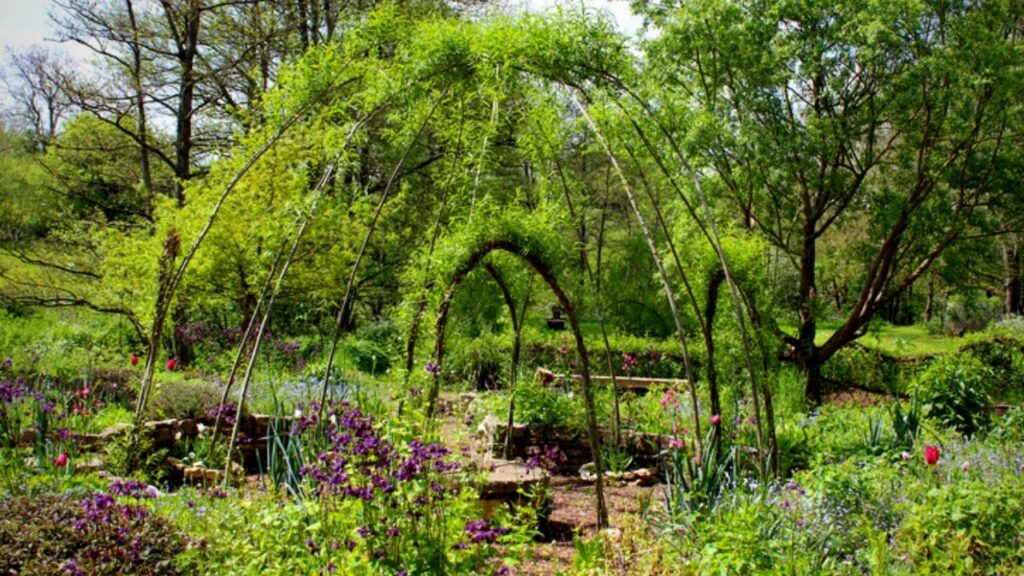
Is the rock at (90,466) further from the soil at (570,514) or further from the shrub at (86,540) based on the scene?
the soil at (570,514)

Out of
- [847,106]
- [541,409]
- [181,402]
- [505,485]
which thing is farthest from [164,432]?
[847,106]

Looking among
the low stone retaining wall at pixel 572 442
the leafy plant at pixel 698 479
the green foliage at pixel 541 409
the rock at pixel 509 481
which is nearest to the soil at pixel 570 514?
the leafy plant at pixel 698 479

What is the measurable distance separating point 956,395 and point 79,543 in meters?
7.53

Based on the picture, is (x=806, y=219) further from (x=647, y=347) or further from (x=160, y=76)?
(x=160, y=76)

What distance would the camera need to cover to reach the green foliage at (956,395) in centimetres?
728

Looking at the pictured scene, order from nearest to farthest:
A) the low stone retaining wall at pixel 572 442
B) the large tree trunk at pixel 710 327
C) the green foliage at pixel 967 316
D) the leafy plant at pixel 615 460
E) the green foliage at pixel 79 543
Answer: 1. the green foliage at pixel 79 543
2. the large tree trunk at pixel 710 327
3. the leafy plant at pixel 615 460
4. the low stone retaining wall at pixel 572 442
5. the green foliage at pixel 967 316

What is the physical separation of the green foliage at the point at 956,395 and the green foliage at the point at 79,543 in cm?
677

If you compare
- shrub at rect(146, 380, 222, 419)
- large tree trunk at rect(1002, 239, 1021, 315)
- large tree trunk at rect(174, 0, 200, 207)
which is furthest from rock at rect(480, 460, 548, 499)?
large tree trunk at rect(1002, 239, 1021, 315)

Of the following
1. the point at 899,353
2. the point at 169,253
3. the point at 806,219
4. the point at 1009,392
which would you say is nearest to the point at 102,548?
the point at 169,253

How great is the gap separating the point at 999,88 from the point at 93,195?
14157mm

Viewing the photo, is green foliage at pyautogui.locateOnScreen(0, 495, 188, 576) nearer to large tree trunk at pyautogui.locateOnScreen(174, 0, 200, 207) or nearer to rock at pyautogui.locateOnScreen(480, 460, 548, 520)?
rock at pyautogui.locateOnScreen(480, 460, 548, 520)

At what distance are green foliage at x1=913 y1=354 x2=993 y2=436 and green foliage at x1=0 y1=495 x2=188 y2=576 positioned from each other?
6.77m

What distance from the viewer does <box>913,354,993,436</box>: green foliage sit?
728 cm

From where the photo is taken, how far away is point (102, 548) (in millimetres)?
2875
